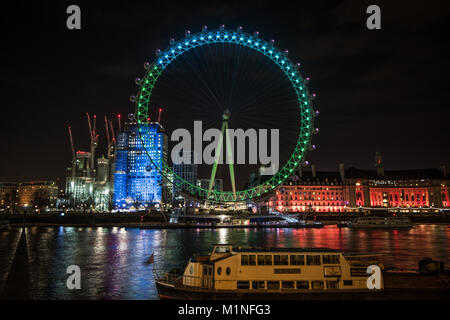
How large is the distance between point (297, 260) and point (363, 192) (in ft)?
446

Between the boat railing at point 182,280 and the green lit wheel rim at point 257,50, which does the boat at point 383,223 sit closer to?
the green lit wheel rim at point 257,50

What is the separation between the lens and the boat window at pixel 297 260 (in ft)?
58.2

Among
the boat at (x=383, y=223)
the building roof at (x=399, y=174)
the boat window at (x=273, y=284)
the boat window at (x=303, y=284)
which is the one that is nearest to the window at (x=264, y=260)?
Answer: the boat window at (x=273, y=284)

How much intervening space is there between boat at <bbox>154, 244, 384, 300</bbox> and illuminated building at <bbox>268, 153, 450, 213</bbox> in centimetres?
12285

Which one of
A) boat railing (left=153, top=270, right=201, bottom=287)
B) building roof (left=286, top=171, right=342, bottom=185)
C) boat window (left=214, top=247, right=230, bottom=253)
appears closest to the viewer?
boat railing (left=153, top=270, right=201, bottom=287)

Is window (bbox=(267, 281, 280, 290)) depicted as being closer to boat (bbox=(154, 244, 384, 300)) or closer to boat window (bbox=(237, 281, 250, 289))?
boat (bbox=(154, 244, 384, 300))

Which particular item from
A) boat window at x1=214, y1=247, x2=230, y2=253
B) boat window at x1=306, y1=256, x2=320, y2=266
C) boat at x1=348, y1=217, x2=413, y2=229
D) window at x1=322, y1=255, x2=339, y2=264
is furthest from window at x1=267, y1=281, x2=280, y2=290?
boat at x1=348, y1=217, x2=413, y2=229

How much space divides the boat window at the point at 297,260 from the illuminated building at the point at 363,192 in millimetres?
123234

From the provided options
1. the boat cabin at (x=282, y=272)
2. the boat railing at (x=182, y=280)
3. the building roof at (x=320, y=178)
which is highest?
the building roof at (x=320, y=178)

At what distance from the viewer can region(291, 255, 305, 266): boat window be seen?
17.7 meters

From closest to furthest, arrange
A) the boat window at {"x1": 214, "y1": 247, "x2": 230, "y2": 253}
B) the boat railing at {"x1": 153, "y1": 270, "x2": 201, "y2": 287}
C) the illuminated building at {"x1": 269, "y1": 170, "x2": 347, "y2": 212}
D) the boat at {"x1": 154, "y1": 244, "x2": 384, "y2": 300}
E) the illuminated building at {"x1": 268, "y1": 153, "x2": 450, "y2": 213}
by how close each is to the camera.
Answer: the boat at {"x1": 154, "y1": 244, "x2": 384, "y2": 300} → the boat railing at {"x1": 153, "y1": 270, "x2": 201, "y2": 287} → the boat window at {"x1": 214, "y1": 247, "x2": 230, "y2": 253} → the illuminated building at {"x1": 268, "y1": 153, "x2": 450, "y2": 213} → the illuminated building at {"x1": 269, "y1": 170, "x2": 347, "y2": 212}

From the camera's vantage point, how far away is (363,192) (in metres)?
144

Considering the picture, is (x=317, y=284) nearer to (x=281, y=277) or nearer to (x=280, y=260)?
(x=281, y=277)

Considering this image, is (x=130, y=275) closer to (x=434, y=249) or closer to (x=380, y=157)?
(x=434, y=249)
